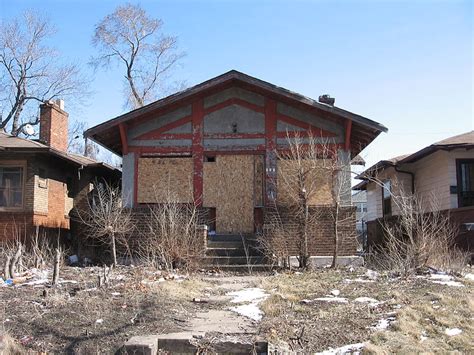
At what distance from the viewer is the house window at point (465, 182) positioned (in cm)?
1631

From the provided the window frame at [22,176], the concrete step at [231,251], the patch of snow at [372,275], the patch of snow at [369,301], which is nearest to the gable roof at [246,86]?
the window frame at [22,176]

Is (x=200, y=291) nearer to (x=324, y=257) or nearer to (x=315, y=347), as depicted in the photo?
(x=315, y=347)

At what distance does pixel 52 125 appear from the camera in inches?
737

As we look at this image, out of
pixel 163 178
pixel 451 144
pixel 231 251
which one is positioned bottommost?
pixel 231 251

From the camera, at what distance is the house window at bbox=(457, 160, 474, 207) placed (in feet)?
53.5

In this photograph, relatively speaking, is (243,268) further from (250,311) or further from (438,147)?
(438,147)

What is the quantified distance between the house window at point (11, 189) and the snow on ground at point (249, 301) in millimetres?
9818

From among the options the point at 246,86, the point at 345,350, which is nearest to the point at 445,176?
the point at 246,86

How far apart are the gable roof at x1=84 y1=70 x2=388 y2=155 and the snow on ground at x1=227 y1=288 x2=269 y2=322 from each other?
7391 millimetres

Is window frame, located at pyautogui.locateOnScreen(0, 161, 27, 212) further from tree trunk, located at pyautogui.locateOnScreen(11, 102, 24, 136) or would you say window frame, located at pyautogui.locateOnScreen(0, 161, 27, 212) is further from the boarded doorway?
tree trunk, located at pyautogui.locateOnScreen(11, 102, 24, 136)

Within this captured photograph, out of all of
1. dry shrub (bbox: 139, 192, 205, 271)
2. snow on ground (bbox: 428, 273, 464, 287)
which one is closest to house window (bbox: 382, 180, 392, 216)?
snow on ground (bbox: 428, 273, 464, 287)

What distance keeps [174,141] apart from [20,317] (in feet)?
30.9

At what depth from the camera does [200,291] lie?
381 inches

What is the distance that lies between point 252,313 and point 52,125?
13669 mm
